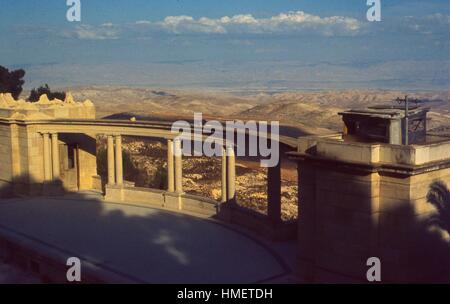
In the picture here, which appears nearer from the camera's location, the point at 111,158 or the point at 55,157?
the point at 111,158

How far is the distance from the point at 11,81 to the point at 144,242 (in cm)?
7070

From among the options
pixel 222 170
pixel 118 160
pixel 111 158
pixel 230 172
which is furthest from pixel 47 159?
pixel 230 172

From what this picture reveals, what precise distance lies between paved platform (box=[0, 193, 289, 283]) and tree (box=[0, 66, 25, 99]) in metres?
52.1

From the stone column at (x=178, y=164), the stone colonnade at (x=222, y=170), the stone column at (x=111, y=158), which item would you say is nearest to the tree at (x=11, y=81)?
the stone column at (x=111, y=158)

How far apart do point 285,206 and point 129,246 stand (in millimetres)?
25152

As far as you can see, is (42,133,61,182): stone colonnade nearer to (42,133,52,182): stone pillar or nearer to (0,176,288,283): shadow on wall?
(42,133,52,182): stone pillar

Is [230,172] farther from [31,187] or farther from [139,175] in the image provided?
[139,175]

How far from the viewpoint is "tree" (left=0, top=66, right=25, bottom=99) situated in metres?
97.5

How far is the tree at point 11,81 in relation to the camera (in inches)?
3839

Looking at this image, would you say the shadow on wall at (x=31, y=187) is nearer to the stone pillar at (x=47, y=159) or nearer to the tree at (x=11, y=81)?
the stone pillar at (x=47, y=159)

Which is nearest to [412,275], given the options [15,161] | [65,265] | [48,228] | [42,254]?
[65,265]

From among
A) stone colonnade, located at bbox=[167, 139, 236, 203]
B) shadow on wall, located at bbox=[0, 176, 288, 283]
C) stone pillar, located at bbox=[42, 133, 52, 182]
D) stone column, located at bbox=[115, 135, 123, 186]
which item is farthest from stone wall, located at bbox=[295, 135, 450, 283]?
stone pillar, located at bbox=[42, 133, 52, 182]

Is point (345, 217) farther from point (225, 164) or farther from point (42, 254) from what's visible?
point (42, 254)

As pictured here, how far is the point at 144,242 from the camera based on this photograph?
124 feet
